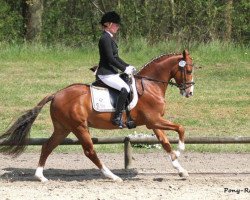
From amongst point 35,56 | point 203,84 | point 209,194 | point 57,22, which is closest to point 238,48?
point 203,84

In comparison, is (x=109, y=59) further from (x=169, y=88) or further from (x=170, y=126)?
(x=169, y=88)

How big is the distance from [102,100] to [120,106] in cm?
29

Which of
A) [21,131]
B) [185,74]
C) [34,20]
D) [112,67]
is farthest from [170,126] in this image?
[34,20]

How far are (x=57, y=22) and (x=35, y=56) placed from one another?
9843 mm

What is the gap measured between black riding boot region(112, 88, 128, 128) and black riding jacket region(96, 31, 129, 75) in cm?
34

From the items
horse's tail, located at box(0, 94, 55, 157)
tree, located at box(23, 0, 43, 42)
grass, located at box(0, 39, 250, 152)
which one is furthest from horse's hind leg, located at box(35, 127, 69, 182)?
tree, located at box(23, 0, 43, 42)

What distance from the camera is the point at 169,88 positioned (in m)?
20.7

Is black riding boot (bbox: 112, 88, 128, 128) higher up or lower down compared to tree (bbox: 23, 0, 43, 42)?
higher up

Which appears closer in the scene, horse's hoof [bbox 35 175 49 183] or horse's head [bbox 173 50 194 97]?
horse's hoof [bbox 35 175 49 183]

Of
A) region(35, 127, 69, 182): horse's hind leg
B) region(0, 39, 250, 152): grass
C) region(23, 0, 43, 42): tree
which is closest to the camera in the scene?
region(35, 127, 69, 182): horse's hind leg

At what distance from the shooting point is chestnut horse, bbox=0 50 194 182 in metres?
11.3

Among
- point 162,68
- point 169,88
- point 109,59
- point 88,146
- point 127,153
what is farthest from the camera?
point 169,88

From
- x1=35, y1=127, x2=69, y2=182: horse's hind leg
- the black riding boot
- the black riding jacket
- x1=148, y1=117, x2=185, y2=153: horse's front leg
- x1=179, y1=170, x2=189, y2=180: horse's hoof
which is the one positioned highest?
the black riding jacket

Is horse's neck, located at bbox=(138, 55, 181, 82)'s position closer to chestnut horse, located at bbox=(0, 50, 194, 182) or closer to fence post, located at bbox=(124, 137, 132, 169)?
chestnut horse, located at bbox=(0, 50, 194, 182)
